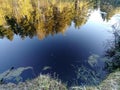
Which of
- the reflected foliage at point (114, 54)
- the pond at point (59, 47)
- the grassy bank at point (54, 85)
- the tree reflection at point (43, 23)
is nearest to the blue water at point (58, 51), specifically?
the pond at point (59, 47)

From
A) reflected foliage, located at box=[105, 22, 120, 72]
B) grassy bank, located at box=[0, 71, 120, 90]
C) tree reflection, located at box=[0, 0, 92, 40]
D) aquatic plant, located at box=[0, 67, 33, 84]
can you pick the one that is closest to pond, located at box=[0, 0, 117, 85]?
tree reflection, located at box=[0, 0, 92, 40]

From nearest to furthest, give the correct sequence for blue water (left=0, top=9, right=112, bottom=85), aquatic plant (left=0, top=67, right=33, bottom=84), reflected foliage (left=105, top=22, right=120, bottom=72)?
aquatic plant (left=0, top=67, right=33, bottom=84), reflected foliage (left=105, top=22, right=120, bottom=72), blue water (left=0, top=9, right=112, bottom=85)

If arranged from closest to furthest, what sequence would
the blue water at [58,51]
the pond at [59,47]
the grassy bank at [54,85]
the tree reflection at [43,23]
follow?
the grassy bank at [54,85] → the pond at [59,47] → the blue water at [58,51] → the tree reflection at [43,23]

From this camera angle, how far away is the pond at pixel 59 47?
14289 millimetres

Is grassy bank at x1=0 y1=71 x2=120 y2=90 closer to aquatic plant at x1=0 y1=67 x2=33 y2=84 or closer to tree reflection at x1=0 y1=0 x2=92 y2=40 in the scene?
aquatic plant at x1=0 y1=67 x2=33 y2=84

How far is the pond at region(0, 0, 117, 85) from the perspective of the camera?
1429cm

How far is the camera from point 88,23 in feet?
87.6

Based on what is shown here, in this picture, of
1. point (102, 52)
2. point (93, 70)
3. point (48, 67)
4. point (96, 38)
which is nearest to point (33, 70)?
point (48, 67)

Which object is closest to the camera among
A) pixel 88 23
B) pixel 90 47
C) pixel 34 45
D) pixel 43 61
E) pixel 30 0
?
pixel 43 61

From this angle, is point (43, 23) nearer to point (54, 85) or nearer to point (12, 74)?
point (12, 74)

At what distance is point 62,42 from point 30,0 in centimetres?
2632

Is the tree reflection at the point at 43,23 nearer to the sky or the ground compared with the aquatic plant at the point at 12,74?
nearer to the sky

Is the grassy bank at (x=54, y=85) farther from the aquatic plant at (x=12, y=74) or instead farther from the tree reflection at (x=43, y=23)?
the tree reflection at (x=43, y=23)

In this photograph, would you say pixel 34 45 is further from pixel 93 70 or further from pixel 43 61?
A: pixel 93 70
